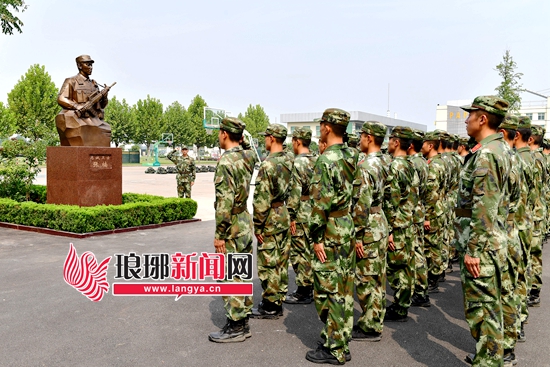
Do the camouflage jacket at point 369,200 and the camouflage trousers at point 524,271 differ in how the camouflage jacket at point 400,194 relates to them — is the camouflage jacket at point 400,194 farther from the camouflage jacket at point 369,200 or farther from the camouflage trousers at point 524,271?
the camouflage trousers at point 524,271

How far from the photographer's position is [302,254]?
589 cm

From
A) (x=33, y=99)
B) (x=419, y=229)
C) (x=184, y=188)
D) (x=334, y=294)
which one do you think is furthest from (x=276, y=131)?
(x=33, y=99)

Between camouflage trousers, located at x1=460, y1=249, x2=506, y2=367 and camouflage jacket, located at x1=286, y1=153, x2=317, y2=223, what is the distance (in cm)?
268

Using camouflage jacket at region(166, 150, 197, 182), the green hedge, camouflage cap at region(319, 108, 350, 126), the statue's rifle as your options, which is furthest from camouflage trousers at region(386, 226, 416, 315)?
camouflage jacket at region(166, 150, 197, 182)

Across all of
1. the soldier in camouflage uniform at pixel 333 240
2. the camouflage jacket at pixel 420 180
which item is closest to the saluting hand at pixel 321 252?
the soldier in camouflage uniform at pixel 333 240

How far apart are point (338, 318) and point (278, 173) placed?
187cm

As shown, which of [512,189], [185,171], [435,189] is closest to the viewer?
[512,189]

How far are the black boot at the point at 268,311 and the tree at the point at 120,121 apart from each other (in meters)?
51.6

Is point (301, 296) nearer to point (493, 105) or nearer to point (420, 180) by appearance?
point (420, 180)

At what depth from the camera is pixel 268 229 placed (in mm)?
5109

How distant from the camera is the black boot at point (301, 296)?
222 inches

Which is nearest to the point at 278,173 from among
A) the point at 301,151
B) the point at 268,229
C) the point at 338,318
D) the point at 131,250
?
the point at 268,229

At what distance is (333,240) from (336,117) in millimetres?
1053

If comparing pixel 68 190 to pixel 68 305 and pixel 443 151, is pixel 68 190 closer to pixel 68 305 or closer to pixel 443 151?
pixel 68 305
